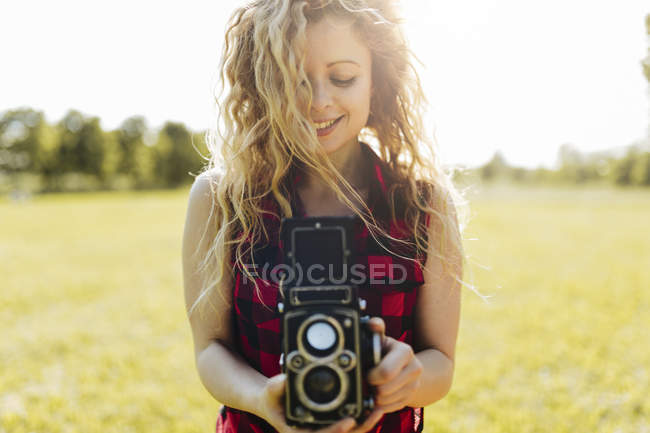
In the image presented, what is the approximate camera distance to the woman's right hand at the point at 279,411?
1.37 m

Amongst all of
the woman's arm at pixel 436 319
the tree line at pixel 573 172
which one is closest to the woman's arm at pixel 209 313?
the woman's arm at pixel 436 319

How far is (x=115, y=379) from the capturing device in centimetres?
549

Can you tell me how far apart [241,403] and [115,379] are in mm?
4478

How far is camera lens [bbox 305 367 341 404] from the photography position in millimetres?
1380

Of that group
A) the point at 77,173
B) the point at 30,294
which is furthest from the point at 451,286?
the point at 77,173

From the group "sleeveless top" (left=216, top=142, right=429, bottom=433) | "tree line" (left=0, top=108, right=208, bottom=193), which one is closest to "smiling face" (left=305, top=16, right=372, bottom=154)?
"sleeveless top" (left=216, top=142, right=429, bottom=433)

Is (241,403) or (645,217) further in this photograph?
(645,217)

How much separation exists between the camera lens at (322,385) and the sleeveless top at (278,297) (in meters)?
0.50

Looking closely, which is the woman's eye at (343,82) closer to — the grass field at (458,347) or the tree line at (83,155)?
the grass field at (458,347)

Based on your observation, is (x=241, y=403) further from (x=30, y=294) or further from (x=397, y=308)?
(x=30, y=294)

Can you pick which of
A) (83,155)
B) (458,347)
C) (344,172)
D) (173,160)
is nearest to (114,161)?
(83,155)

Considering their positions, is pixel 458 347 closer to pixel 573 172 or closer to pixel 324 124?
pixel 324 124

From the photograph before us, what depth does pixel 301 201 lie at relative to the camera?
6.94 feet

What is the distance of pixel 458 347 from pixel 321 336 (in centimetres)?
533
